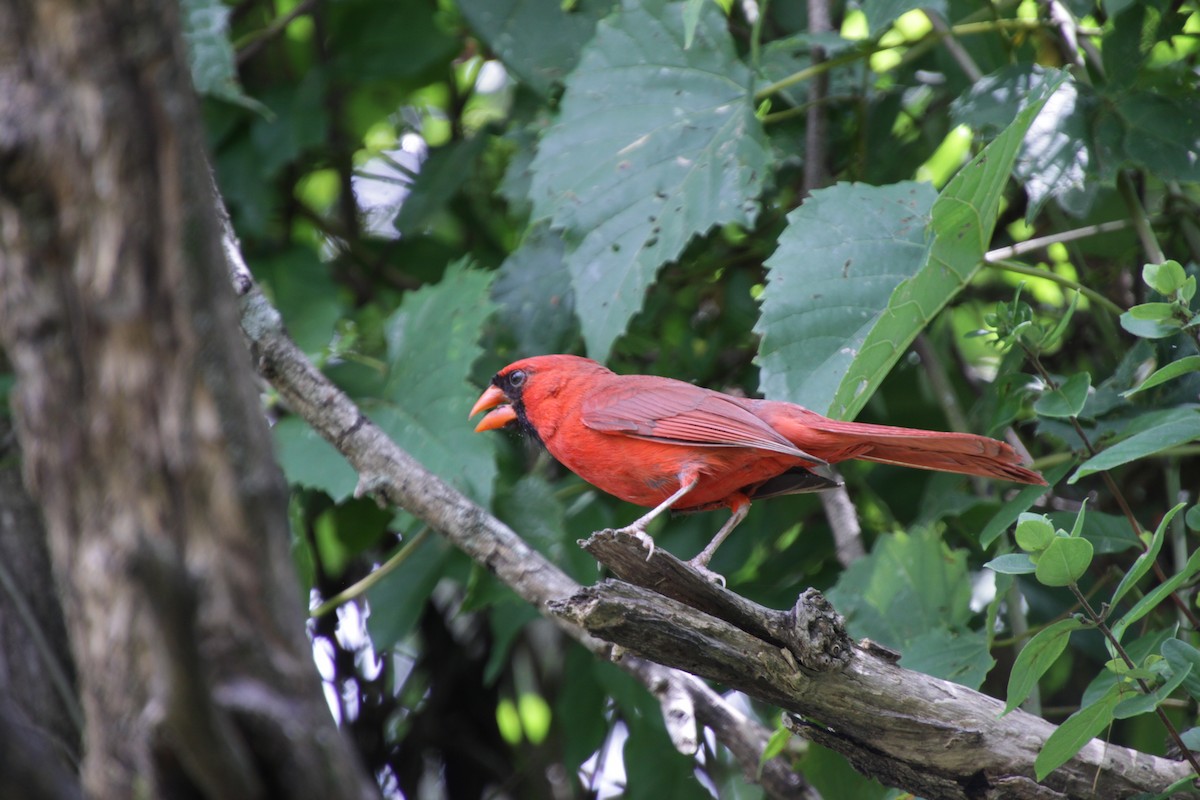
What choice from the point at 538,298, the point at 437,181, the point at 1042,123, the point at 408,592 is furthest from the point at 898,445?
the point at 437,181

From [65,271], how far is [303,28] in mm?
4514

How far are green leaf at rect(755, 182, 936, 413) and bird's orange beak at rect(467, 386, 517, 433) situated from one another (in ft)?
3.56

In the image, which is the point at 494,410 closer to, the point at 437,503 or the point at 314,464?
the point at 314,464

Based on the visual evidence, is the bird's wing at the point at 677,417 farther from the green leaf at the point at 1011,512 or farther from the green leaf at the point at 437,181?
the green leaf at the point at 437,181

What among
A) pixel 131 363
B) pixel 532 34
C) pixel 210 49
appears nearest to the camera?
pixel 131 363

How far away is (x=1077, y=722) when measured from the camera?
82.0 inches

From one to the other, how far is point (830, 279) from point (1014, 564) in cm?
106

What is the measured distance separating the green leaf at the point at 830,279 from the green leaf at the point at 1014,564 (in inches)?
30.5

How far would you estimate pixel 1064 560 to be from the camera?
6.78 ft

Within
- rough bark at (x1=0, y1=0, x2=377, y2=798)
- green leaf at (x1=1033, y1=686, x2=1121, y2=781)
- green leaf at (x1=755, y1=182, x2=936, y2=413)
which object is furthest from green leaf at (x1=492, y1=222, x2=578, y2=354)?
rough bark at (x1=0, y1=0, x2=377, y2=798)

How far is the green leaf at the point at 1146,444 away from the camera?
2288 millimetres

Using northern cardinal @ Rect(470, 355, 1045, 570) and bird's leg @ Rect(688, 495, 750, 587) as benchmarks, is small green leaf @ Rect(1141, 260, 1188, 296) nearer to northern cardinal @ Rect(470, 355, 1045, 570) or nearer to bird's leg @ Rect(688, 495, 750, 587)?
northern cardinal @ Rect(470, 355, 1045, 570)

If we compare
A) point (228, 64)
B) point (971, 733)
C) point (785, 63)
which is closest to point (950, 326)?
point (785, 63)

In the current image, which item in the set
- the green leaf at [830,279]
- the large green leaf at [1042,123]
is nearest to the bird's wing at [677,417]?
the green leaf at [830,279]
